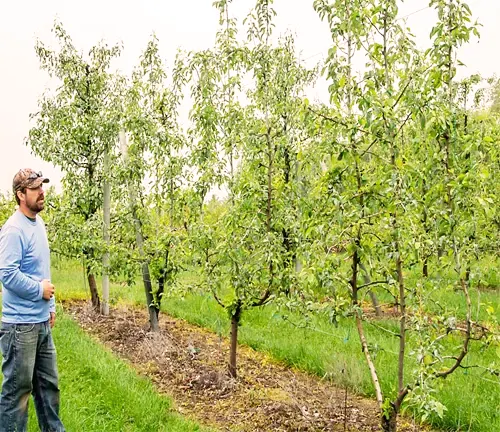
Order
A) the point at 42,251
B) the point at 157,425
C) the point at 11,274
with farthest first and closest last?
the point at 157,425
the point at 42,251
the point at 11,274

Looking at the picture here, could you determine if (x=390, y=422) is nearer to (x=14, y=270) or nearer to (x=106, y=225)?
(x=14, y=270)

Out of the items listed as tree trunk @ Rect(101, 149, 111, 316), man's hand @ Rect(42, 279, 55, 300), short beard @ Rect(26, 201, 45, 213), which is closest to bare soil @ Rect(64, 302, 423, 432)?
tree trunk @ Rect(101, 149, 111, 316)

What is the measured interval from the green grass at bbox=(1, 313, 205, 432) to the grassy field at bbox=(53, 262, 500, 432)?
1186mm

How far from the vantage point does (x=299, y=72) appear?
323 inches

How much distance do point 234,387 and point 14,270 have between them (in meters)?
2.96

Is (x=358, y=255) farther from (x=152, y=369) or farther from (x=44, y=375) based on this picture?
(x=152, y=369)

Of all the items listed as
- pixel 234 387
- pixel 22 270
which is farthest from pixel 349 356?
pixel 22 270

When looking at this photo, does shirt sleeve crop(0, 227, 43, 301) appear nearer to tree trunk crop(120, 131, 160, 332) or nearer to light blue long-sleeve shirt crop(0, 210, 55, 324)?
light blue long-sleeve shirt crop(0, 210, 55, 324)

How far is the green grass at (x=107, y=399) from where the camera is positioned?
14.3 ft

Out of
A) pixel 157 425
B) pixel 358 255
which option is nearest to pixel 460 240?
pixel 358 255

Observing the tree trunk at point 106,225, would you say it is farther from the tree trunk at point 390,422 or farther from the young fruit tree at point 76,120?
the tree trunk at point 390,422

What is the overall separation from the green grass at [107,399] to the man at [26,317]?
41 centimetres

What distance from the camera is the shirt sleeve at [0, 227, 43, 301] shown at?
354 cm

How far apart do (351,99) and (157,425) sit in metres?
3.27
